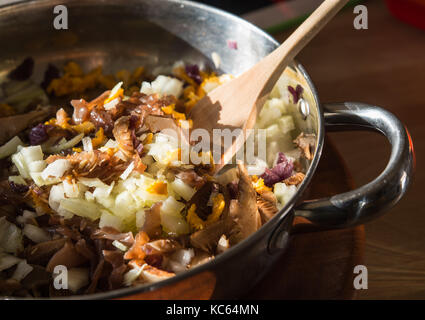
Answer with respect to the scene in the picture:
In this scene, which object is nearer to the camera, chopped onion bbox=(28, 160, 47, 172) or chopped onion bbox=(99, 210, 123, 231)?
chopped onion bbox=(99, 210, 123, 231)

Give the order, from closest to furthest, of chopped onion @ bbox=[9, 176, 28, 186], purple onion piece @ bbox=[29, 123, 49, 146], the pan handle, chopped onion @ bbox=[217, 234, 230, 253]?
the pan handle, chopped onion @ bbox=[217, 234, 230, 253], chopped onion @ bbox=[9, 176, 28, 186], purple onion piece @ bbox=[29, 123, 49, 146]

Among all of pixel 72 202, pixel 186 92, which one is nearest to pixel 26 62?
pixel 186 92

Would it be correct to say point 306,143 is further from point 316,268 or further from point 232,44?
point 232,44

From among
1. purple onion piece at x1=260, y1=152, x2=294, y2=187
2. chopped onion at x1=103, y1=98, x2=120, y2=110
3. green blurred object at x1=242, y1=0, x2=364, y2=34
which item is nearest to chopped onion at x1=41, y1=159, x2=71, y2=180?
chopped onion at x1=103, y1=98, x2=120, y2=110

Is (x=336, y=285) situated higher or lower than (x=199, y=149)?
lower

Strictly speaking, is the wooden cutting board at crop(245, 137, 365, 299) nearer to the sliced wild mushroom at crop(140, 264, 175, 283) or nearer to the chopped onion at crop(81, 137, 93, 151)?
the sliced wild mushroom at crop(140, 264, 175, 283)

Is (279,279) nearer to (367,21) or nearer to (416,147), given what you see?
(416,147)

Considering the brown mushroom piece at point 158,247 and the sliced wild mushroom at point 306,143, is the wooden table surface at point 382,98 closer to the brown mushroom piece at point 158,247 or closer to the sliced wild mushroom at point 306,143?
the sliced wild mushroom at point 306,143
